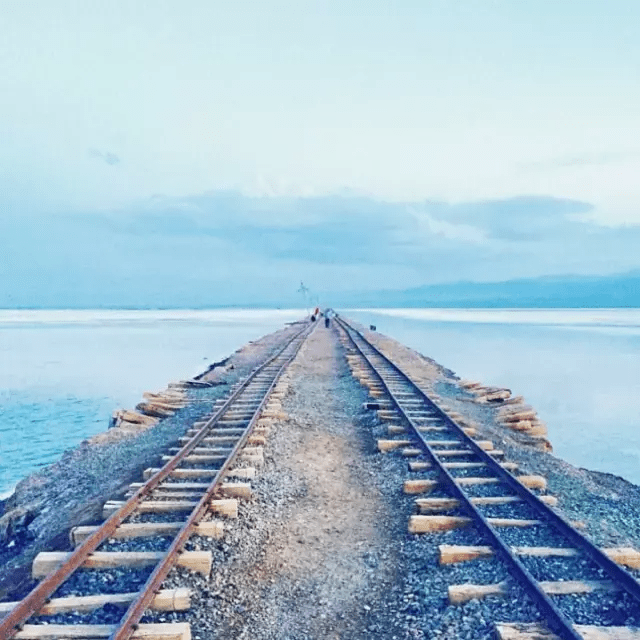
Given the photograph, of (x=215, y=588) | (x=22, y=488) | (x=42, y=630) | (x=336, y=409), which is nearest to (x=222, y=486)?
(x=215, y=588)

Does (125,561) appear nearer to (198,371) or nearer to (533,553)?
(533,553)

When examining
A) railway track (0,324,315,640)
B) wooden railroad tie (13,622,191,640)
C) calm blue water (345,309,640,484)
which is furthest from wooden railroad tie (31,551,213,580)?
calm blue water (345,309,640,484)

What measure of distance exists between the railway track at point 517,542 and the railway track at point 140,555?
2.49 meters

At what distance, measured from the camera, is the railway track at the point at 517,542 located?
16.6ft

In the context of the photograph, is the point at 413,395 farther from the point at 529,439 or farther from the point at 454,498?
the point at 454,498

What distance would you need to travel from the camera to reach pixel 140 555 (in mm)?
6113

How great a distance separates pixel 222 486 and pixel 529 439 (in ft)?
32.1

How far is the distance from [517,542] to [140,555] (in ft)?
13.2

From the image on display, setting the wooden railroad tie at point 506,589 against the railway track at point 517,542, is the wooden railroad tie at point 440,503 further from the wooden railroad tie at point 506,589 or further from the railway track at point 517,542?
the wooden railroad tie at point 506,589

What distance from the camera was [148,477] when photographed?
29.9ft

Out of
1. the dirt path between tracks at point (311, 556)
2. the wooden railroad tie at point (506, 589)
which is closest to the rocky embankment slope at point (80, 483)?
the dirt path between tracks at point (311, 556)

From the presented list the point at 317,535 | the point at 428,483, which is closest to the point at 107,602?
the point at 317,535

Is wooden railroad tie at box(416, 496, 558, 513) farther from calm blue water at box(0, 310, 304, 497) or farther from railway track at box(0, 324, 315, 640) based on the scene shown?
calm blue water at box(0, 310, 304, 497)

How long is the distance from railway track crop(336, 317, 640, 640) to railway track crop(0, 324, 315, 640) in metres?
2.49
